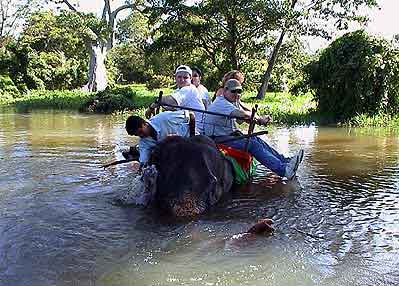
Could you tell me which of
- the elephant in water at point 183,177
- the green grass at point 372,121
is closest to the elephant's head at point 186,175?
the elephant in water at point 183,177

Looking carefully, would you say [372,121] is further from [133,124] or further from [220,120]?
[133,124]

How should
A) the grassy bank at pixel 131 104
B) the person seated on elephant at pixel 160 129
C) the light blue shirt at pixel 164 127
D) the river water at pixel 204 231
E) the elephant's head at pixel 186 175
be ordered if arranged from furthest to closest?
1. the grassy bank at pixel 131 104
2. the light blue shirt at pixel 164 127
3. the person seated on elephant at pixel 160 129
4. the elephant's head at pixel 186 175
5. the river water at pixel 204 231

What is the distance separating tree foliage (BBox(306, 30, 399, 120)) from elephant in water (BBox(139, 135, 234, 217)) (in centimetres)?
1090

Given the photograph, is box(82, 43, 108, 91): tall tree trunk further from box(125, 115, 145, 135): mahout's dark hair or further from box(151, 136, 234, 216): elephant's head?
box(151, 136, 234, 216): elephant's head

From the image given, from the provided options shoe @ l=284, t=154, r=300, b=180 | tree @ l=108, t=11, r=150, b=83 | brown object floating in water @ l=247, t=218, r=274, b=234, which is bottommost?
brown object floating in water @ l=247, t=218, r=274, b=234

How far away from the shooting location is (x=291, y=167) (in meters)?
8.05

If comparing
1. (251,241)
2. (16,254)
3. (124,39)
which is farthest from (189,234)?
(124,39)

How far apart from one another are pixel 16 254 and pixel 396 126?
1356cm

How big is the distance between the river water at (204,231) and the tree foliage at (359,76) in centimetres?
680

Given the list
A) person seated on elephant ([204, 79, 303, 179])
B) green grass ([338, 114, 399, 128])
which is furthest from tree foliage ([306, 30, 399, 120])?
person seated on elephant ([204, 79, 303, 179])

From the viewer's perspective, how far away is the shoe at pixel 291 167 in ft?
26.3

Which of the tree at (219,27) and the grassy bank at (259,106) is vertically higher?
the tree at (219,27)

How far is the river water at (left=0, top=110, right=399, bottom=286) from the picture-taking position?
4.56m

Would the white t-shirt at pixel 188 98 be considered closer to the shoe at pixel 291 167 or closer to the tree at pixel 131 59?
the shoe at pixel 291 167
